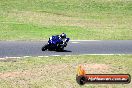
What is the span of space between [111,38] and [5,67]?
37.7 ft

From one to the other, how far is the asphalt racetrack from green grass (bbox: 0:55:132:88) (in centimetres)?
140

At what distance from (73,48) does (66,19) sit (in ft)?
54.4

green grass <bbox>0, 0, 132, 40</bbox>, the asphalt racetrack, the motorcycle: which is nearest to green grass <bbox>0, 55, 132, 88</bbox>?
the asphalt racetrack

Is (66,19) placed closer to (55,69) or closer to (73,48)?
(73,48)

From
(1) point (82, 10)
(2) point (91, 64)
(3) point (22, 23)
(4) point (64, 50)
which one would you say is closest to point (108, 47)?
(4) point (64, 50)

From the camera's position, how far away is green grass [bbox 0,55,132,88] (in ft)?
45.8

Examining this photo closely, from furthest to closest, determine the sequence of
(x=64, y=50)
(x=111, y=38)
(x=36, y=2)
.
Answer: (x=36, y=2)
(x=111, y=38)
(x=64, y=50)

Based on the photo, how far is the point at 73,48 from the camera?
70.5 ft

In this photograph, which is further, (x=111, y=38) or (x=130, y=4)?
(x=130, y=4)

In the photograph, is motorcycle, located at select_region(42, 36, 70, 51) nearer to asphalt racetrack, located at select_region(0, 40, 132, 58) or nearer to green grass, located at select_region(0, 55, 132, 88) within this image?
asphalt racetrack, located at select_region(0, 40, 132, 58)

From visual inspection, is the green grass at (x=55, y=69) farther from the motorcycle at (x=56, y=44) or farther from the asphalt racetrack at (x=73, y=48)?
the motorcycle at (x=56, y=44)

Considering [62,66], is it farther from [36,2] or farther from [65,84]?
[36,2]

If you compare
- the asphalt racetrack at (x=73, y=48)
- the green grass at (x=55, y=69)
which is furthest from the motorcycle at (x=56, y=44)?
the green grass at (x=55, y=69)

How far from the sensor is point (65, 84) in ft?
45.9
